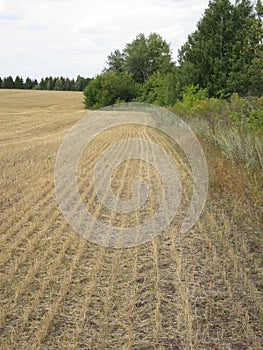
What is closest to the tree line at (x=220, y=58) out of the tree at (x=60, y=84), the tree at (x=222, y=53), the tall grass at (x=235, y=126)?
the tree at (x=222, y=53)

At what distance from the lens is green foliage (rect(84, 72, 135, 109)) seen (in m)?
52.8

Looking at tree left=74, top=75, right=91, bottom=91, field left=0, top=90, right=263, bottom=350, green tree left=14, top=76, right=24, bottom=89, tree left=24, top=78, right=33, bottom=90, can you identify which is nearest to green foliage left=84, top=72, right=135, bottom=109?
tree left=74, top=75, right=91, bottom=91

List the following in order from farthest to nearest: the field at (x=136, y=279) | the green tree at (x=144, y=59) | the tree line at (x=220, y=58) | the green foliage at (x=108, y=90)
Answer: the green tree at (x=144, y=59) < the green foliage at (x=108, y=90) < the tree line at (x=220, y=58) < the field at (x=136, y=279)

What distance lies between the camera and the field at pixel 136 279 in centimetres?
380

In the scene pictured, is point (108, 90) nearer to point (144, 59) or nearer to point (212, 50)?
point (144, 59)

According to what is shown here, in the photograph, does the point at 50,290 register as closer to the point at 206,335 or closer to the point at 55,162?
the point at 206,335

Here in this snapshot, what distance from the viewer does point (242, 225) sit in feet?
22.4

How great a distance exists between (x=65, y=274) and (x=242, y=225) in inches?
126

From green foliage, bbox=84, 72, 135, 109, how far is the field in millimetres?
45035

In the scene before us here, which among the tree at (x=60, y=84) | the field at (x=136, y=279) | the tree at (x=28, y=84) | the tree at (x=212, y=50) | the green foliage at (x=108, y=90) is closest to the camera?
the field at (x=136, y=279)

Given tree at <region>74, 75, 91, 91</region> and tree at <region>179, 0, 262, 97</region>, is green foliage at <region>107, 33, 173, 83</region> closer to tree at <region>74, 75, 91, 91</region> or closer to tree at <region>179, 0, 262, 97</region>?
tree at <region>74, 75, 91, 91</region>

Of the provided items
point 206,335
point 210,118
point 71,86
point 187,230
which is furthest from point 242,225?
point 71,86

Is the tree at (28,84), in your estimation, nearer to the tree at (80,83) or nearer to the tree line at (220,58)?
the tree at (80,83)

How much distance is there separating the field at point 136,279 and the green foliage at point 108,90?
45.0 meters
